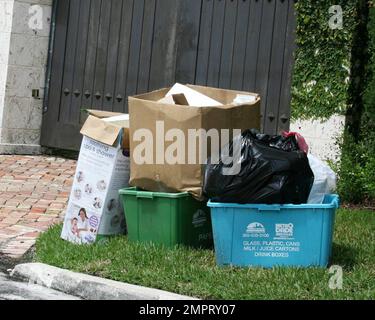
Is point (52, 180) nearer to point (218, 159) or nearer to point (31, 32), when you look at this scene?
point (31, 32)

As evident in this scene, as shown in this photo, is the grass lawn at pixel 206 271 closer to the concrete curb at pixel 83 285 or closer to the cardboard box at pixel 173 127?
the concrete curb at pixel 83 285

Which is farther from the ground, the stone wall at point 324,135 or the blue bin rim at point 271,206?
the stone wall at point 324,135

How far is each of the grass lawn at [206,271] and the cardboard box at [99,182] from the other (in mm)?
150

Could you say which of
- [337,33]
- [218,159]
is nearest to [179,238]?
[218,159]

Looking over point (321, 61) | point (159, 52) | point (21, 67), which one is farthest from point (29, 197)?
point (321, 61)

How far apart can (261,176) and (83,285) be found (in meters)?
1.43

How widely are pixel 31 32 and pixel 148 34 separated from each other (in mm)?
1903

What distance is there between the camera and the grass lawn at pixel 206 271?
5.11 m

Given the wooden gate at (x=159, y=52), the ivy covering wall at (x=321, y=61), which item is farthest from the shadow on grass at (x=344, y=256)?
the wooden gate at (x=159, y=52)

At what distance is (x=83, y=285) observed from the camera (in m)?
5.42

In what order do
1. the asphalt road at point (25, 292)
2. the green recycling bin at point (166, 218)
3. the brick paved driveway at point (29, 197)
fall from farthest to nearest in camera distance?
the brick paved driveway at point (29, 197)
the green recycling bin at point (166, 218)
the asphalt road at point (25, 292)

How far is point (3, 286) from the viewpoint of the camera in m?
5.64

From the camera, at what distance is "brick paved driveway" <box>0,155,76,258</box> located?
7.03 meters
